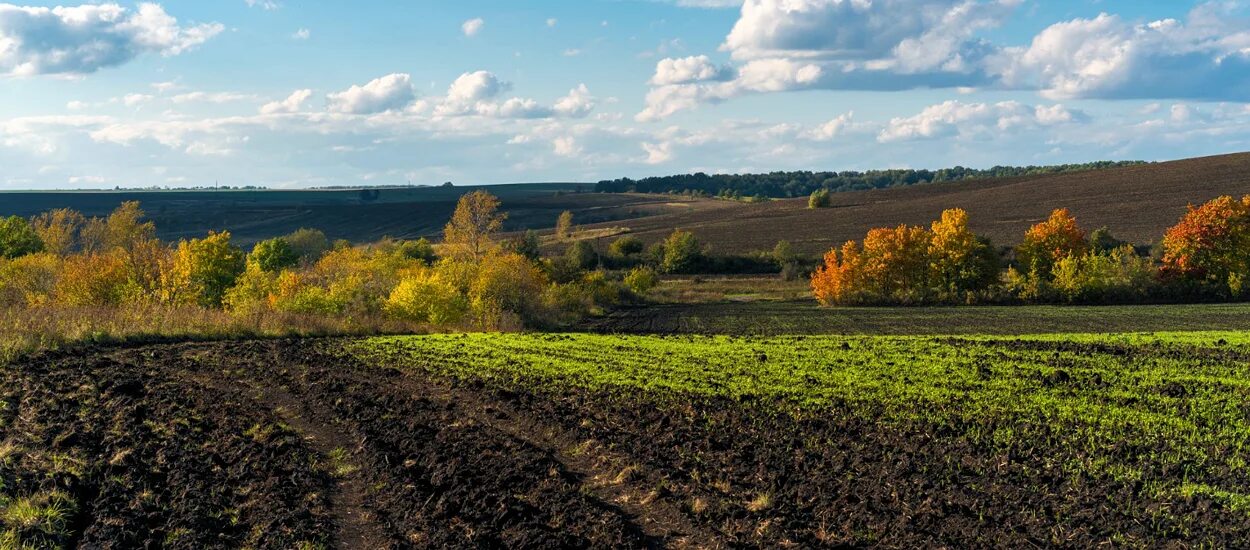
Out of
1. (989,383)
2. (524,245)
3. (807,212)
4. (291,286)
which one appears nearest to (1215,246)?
(524,245)

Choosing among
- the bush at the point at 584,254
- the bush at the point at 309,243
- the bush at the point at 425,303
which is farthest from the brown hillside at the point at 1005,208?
the bush at the point at 425,303

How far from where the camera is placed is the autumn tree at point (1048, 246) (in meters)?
76.9

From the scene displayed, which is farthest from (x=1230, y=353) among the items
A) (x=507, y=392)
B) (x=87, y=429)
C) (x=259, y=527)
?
(x=87, y=429)

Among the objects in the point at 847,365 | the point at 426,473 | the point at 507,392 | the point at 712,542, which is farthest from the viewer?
the point at 847,365

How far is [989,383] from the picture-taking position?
22047 millimetres

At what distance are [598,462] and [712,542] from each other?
414 cm

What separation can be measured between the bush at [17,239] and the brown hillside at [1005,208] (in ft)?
237

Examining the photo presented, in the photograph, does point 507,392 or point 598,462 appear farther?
point 507,392

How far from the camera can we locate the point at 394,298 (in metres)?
50.0

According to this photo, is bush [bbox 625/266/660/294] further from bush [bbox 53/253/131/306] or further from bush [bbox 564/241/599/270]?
bush [bbox 53/253/131/306]

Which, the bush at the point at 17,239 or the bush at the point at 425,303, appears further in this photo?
the bush at the point at 17,239

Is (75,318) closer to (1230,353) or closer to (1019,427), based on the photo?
(1019,427)

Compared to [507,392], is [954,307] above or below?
below

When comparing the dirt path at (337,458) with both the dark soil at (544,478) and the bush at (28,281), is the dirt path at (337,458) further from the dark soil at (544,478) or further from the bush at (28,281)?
the bush at (28,281)
